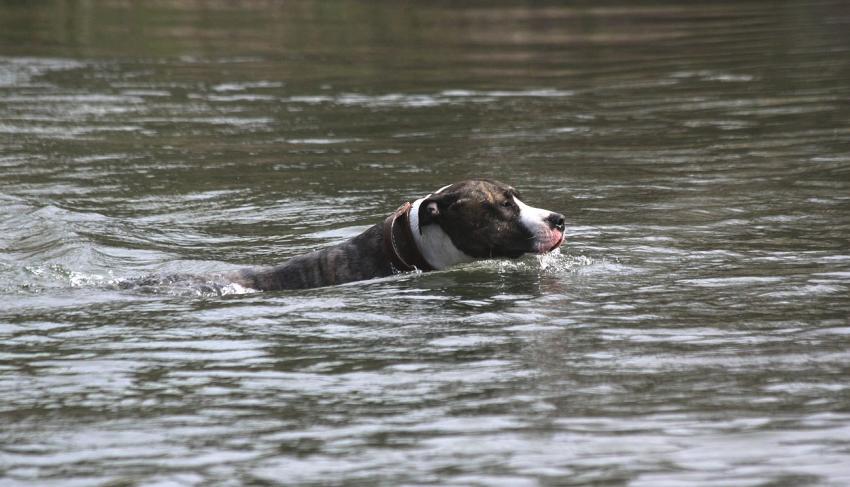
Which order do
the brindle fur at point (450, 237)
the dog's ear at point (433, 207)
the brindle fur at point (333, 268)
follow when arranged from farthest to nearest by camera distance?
the brindle fur at point (333, 268) < the brindle fur at point (450, 237) < the dog's ear at point (433, 207)

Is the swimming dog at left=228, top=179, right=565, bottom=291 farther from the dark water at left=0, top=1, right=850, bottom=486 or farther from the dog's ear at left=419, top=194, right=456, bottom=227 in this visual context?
the dark water at left=0, top=1, right=850, bottom=486

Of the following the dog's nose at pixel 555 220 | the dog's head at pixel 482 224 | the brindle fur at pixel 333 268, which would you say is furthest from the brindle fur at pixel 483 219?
the brindle fur at pixel 333 268

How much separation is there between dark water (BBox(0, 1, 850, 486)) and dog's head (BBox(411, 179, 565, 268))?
0.87 feet

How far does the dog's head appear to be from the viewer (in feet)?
33.0

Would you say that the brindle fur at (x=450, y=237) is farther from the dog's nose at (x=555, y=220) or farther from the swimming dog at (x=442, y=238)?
the dog's nose at (x=555, y=220)

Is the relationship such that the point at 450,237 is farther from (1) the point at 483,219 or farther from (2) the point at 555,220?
(2) the point at 555,220

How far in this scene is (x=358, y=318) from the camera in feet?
30.5

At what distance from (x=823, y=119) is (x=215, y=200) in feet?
23.6

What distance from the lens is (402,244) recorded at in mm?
10258

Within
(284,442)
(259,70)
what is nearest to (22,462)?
(284,442)

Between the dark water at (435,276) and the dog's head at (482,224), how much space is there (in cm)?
27

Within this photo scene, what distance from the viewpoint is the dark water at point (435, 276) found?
6605mm

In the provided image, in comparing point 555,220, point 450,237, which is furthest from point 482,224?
point 555,220

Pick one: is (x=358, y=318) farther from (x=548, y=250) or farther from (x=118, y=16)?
(x=118, y=16)
